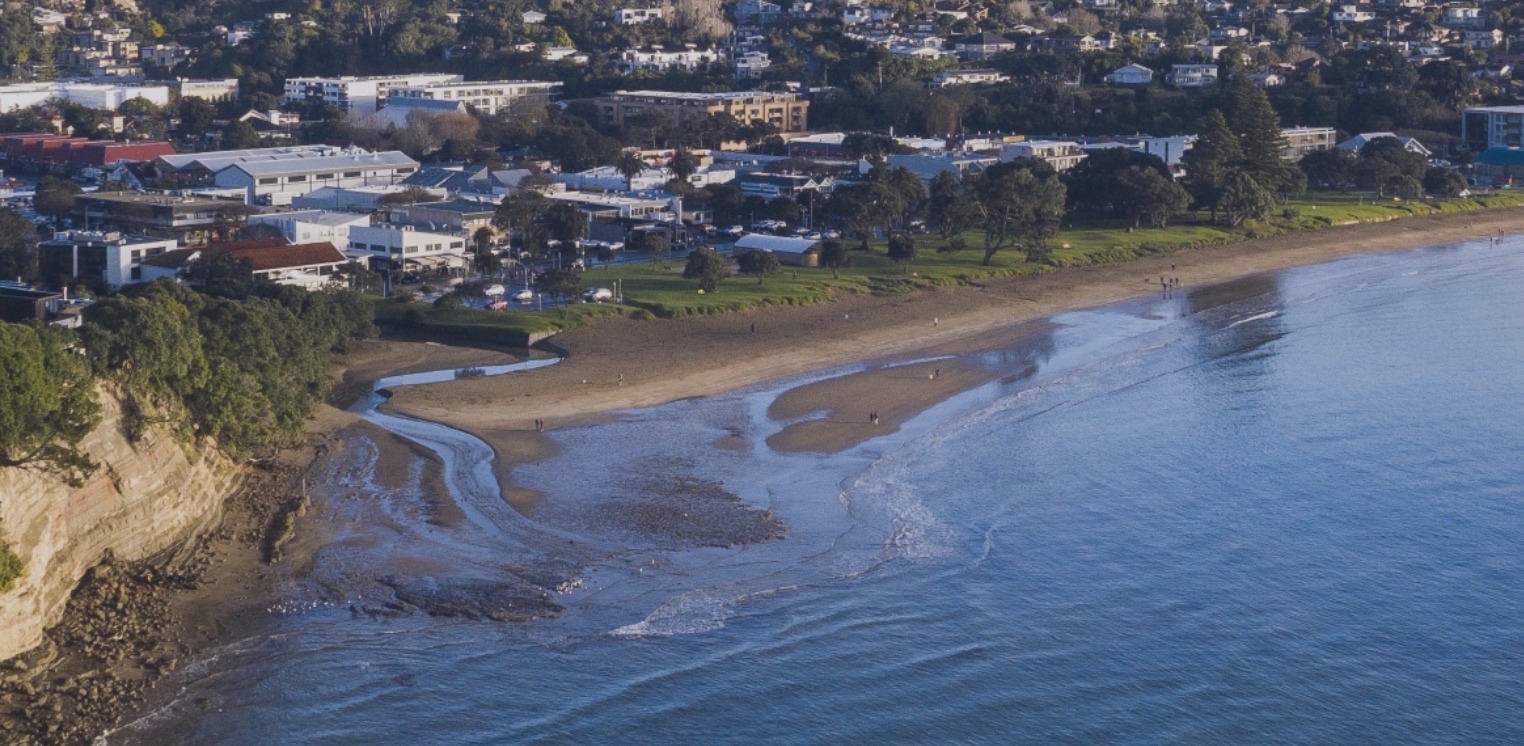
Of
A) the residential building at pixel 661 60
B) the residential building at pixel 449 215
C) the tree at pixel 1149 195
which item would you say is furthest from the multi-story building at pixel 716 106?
the residential building at pixel 449 215

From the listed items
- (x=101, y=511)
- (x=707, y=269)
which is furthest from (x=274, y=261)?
(x=101, y=511)

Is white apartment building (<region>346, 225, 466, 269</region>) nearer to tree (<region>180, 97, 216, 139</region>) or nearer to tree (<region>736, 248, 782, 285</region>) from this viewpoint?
tree (<region>736, 248, 782, 285</region>)

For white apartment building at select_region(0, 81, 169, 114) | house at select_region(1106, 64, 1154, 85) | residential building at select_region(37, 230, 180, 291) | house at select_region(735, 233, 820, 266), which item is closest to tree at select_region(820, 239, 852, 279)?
house at select_region(735, 233, 820, 266)

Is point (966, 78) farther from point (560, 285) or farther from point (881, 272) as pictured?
point (560, 285)

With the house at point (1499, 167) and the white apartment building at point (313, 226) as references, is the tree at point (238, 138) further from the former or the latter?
the house at point (1499, 167)

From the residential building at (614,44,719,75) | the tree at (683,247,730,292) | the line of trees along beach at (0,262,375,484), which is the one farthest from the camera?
the residential building at (614,44,719,75)

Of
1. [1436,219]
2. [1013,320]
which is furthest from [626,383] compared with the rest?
[1436,219]
